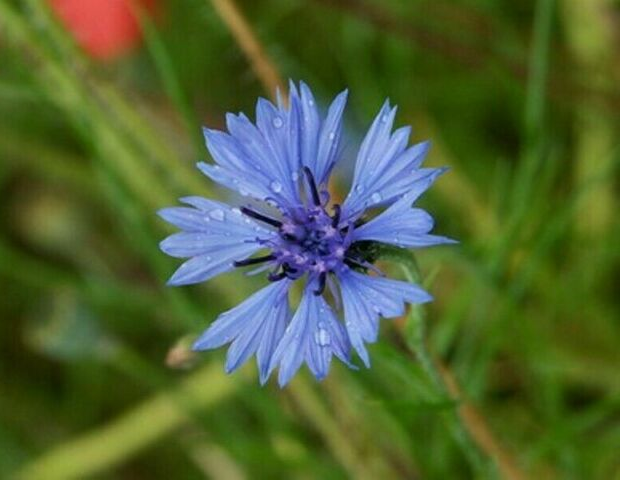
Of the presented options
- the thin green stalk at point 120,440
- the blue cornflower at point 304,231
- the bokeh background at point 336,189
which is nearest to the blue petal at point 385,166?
the blue cornflower at point 304,231

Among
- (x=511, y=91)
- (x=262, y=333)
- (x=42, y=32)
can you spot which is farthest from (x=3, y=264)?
(x=262, y=333)

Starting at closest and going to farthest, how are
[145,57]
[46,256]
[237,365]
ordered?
[237,365]
[145,57]
[46,256]

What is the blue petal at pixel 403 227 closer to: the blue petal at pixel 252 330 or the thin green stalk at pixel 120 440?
the blue petal at pixel 252 330

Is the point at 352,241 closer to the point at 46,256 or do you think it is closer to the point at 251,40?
the point at 251,40

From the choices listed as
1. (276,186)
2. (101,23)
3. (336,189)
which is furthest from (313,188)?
(101,23)

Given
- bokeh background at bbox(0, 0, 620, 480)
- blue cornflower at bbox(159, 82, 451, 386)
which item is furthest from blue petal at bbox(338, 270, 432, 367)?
bokeh background at bbox(0, 0, 620, 480)

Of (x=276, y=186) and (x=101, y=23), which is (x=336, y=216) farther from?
(x=101, y=23)

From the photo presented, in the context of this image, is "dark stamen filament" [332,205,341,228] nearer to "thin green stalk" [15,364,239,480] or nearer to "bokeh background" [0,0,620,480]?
"bokeh background" [0,0,620,480]
